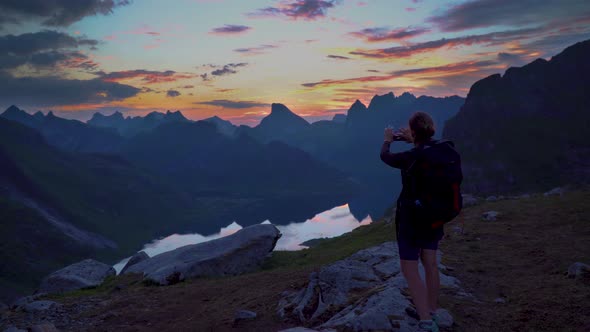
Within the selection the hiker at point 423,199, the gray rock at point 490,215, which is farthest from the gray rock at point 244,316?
the gray rock at point 490,215

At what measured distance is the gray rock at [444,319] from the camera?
26.3ft

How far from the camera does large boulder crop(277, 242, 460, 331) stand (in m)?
8.08

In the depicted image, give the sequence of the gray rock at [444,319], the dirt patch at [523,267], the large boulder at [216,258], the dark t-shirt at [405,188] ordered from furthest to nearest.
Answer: the large boulder at [216,258], the dirt patch at [523,267], the gray rock at [444,319], the dark t-shirt at [405,188]

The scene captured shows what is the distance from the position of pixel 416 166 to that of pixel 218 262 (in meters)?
15.7

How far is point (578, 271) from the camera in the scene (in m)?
10.5

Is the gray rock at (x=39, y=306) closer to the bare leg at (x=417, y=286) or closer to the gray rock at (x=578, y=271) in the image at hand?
the bare leg at (x=417, y=286)

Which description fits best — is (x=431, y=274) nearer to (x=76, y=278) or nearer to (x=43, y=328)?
(x=43, y=328)

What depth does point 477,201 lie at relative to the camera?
26.3m

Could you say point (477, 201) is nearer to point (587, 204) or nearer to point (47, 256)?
point (587, 204)

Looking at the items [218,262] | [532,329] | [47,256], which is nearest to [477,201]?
[218,262]

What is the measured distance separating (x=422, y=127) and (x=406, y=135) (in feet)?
1.08

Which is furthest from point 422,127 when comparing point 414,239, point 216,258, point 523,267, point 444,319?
point 216,258

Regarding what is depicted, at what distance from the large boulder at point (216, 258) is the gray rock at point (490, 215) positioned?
11.3 m

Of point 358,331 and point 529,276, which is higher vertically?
point 358,331
